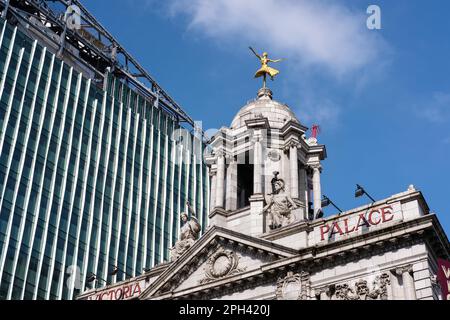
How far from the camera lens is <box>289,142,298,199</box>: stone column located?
48438 millimetres

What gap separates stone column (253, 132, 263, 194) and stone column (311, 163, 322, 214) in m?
4.23

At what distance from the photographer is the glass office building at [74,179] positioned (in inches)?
2872

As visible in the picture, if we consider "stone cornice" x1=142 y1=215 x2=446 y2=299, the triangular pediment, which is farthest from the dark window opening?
"stone cornice" x1=142 y1=215 x2=446 y2=299

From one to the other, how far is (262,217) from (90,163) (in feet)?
142

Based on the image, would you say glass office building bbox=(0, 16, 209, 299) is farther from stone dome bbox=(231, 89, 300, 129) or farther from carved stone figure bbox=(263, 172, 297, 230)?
carved stone figure bbox=(263, 172, 297, 230)

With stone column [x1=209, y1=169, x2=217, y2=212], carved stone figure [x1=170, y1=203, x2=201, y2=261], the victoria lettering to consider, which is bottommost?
the victoria lettering

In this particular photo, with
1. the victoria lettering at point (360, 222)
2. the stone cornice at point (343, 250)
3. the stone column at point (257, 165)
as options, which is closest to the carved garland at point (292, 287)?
the stone cornice at point (343, 250)

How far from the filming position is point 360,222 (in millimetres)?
38344

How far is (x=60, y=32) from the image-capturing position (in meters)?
93.1

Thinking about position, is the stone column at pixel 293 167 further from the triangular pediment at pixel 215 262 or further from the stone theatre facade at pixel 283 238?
the triangular pediment at pixel 215 262

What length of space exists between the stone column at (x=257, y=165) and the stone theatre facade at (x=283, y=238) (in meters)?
0.08

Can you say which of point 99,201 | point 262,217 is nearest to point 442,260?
point 262,217

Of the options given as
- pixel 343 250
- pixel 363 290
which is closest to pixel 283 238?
pixel 343 250
